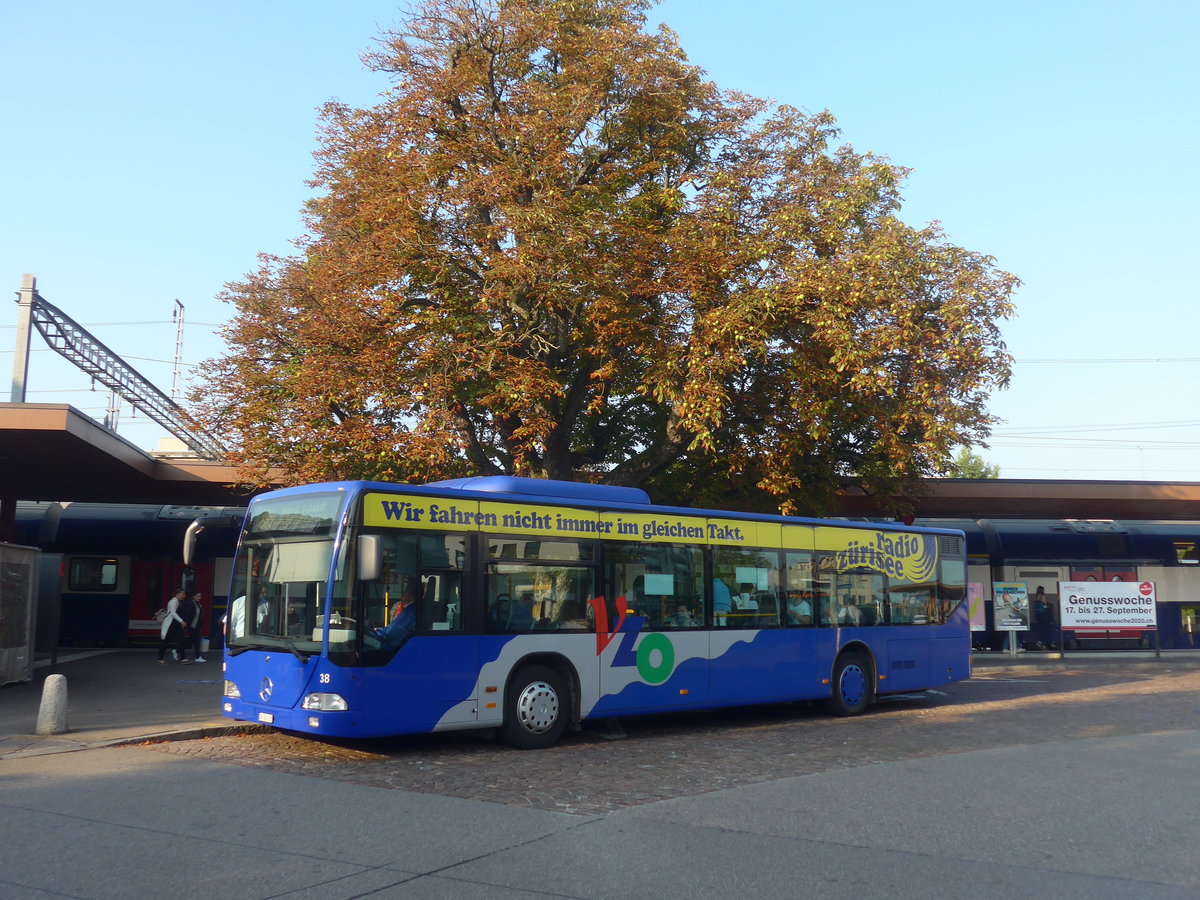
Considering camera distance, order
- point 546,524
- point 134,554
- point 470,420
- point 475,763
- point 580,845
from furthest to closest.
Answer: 1. point 134,554
2. point 470,420
3. point 546,524
4. point 475,763
5. point 580,845

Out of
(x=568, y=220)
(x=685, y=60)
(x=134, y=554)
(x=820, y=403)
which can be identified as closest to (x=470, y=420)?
(x=568, y=220)

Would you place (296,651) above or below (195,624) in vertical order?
above

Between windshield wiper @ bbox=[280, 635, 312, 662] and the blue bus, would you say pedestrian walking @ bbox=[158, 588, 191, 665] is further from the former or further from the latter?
windshield wiper @ bbox=[280, 635, 312, 662]

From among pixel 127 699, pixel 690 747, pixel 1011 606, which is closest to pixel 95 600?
pixel 127 699

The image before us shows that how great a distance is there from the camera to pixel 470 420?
19.7 meters

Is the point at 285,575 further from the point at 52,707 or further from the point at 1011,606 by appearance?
the point at 1011,606

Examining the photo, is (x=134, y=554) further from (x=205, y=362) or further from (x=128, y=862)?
(x=128, y=862)

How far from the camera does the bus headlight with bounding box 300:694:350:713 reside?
34.6 feet

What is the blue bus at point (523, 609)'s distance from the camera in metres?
10.9

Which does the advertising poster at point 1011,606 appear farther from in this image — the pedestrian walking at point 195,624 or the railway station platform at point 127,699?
the pedestrian walking at point 195,624

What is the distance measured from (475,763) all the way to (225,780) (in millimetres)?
2499

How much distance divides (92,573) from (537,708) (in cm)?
1966

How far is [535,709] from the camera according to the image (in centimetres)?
1218

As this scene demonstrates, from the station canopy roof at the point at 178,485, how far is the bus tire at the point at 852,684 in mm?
7039
